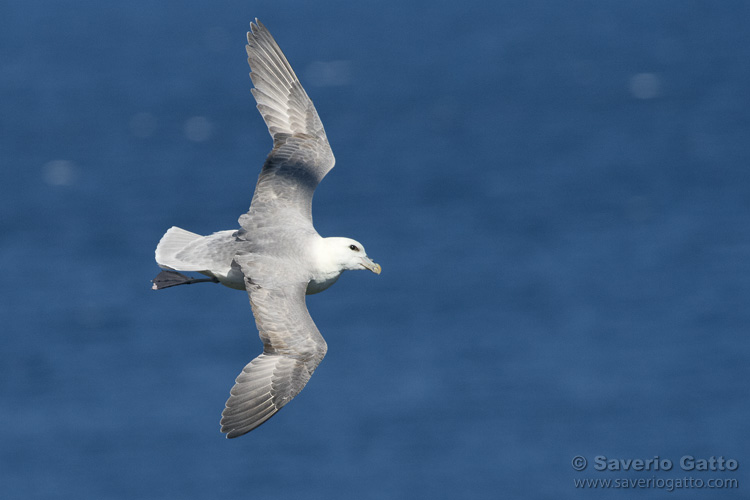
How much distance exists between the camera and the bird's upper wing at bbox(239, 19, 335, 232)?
14.7 metres

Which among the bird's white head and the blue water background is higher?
the blue water background

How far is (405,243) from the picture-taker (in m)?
98.1

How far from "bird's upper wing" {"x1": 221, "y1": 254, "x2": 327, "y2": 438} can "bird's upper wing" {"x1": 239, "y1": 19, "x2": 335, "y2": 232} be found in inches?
48.5

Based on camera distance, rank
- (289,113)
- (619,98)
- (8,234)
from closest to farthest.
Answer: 1. (289,113)
2. (8,234)
3. (619,98)

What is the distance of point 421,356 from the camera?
298ft

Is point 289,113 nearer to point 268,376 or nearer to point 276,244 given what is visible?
point 276,244

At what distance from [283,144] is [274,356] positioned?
318cm

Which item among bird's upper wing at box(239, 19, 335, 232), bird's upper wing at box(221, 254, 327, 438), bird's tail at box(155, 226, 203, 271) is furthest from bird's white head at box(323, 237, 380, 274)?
bird's tail at box(155, 226, 203, 271)

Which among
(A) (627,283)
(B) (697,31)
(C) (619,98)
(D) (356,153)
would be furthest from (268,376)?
(B) (697,31)

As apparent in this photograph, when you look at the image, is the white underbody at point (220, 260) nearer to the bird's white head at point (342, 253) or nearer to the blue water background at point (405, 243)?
the bird's white head at point (342, 253)

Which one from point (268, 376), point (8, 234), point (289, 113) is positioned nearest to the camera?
point (268, 376)

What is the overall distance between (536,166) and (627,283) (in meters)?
14.7

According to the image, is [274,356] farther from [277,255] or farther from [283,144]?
[283,144]

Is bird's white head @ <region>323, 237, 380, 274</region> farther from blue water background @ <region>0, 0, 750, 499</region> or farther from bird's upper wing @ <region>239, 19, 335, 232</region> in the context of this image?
blue water background @ <region>0, 0, 750, 499</region>
